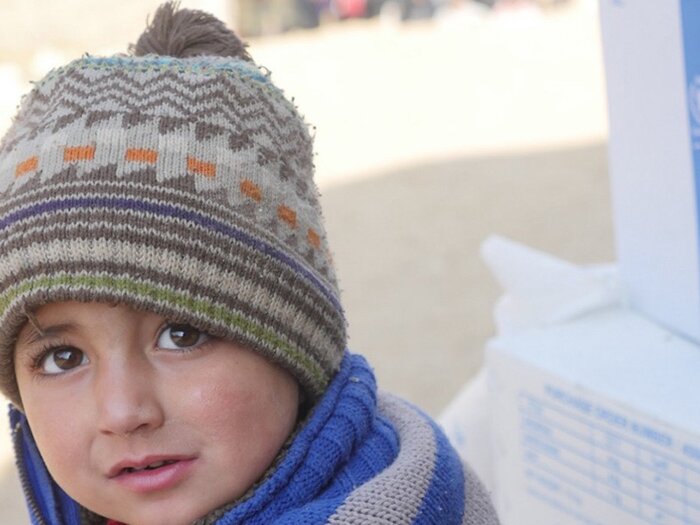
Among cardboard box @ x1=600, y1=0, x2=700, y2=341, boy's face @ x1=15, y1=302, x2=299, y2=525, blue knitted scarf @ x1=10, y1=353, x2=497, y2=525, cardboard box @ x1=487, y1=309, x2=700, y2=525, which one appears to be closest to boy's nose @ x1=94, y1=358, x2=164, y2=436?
boy's face @ x1=15, y1=302, x2=299, y2=525

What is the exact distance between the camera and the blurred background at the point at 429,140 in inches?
162

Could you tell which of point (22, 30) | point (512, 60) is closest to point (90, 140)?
point (512, 60)

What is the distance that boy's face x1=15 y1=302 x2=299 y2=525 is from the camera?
120cm

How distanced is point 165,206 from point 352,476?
357 mm

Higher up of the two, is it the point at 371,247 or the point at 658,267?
the point at 658,267

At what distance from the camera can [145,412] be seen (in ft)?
3.86

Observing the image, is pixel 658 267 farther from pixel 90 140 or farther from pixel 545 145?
pixel 545 145

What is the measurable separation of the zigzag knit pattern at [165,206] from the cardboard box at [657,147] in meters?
0.57

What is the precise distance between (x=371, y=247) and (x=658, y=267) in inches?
128

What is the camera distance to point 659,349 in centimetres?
166

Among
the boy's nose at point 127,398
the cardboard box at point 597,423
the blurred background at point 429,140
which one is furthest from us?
the blurred background at point 429,140

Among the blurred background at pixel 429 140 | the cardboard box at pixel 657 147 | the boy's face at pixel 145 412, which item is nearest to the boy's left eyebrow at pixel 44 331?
the boy's face at pixel 145 412

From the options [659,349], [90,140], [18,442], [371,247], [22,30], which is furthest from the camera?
[22,30]

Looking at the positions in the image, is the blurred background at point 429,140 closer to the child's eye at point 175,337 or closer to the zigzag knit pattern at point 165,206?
the zigzag knit pattern at point 165,206
